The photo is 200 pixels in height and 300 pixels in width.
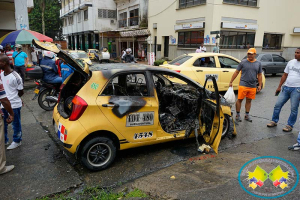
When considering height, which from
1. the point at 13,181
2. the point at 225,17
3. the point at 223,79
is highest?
the point at 225,17

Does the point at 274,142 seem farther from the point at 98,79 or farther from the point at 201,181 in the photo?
the point at 98,79

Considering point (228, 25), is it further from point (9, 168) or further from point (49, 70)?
point (9, 168)

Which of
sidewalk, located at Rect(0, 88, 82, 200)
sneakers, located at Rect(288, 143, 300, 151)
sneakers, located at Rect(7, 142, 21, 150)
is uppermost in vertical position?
sneakers, located at Rect(288, 143, 300, 151)

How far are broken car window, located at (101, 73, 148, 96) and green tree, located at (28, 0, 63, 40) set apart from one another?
4513 centimetres

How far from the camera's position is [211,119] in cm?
395

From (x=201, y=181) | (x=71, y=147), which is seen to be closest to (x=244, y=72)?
(x=201, y=181)

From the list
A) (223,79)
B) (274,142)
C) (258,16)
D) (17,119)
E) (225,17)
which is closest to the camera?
(17,119)

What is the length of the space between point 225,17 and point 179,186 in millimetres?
16547

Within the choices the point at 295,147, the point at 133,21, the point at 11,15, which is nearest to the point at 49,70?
the point at 295,147

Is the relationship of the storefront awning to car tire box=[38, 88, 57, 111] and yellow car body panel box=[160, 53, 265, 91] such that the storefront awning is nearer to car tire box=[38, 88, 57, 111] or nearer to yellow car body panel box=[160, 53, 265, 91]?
yellow car body panel box=[160, 53, 265, 91]

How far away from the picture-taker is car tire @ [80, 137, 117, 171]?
10.8 feet

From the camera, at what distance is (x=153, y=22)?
23.9m

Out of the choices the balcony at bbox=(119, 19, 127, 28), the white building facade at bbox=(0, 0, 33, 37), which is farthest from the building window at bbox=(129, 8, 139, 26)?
the white building facade at bbox=(0, 0, 33, 37)

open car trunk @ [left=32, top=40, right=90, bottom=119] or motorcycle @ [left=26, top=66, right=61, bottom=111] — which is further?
motorcycle @ [left=26, top=66, right=61, bottom=111]
